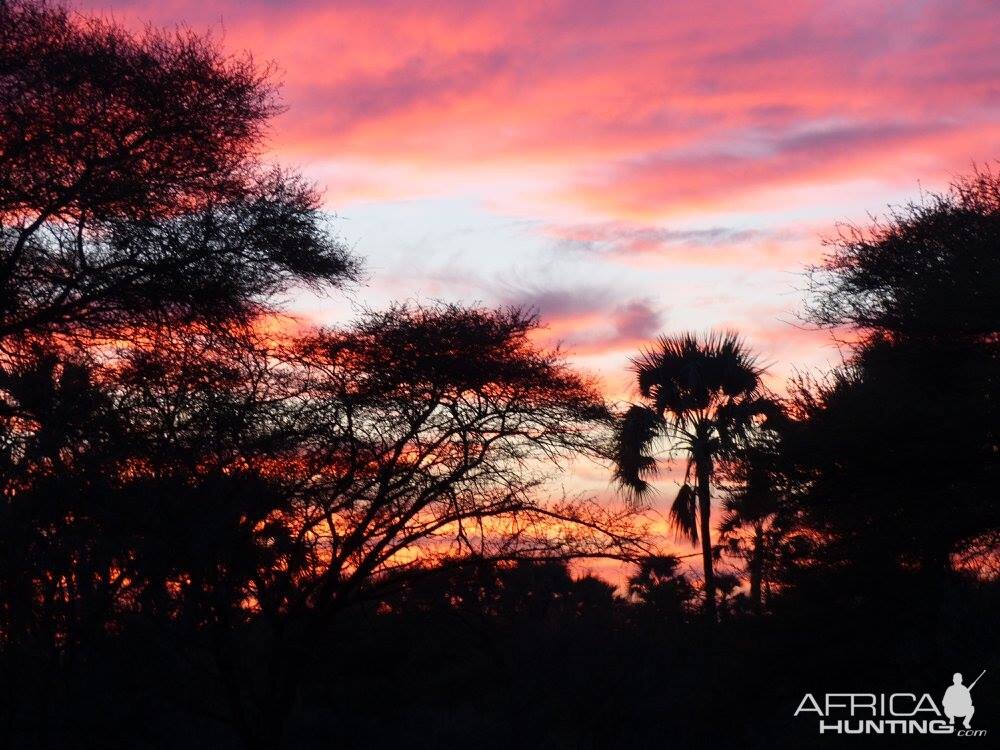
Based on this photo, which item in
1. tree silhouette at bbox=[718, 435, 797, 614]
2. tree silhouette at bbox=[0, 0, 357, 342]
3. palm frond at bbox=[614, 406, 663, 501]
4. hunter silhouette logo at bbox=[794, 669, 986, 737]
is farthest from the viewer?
palm frond at bbox=[614, 406, 663, 501]

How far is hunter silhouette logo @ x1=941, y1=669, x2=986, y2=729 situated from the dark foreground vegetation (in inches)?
8.7

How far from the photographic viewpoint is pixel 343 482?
536 inches

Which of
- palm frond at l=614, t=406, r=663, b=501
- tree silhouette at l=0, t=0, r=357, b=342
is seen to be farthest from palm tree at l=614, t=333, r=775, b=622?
tree silhouette at l=0, t=0, r=357, b=342

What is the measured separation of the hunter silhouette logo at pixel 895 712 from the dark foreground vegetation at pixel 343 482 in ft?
0.76

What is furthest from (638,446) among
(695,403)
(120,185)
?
(120,185)

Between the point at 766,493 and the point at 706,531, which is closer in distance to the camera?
the point at 766,493

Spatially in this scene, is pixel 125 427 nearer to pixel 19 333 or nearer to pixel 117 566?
pixel 19 333

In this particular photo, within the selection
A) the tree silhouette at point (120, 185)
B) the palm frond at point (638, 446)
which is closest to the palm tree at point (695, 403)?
the palm frond at point (638, 446)

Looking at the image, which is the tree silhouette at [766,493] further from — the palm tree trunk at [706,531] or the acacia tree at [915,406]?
the palm tree trunk at [706,531]

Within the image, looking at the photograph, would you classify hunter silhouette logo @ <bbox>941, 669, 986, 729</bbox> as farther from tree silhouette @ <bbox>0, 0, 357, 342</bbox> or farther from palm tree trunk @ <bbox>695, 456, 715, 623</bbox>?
palm tree trunk @ <bbox>695, 456, 715, 623</bbox>

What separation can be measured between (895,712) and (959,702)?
2.17 metres

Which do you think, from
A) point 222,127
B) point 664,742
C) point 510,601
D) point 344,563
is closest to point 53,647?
point 222,127

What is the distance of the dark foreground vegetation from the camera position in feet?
25.8

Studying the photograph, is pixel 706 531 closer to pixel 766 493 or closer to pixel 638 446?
pixel 638 446
